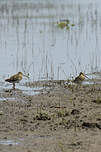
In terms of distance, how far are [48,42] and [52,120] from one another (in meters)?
9.15

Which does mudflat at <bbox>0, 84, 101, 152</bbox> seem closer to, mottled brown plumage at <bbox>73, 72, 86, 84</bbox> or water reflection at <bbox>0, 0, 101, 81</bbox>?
mottled brown plumage at <bbox>73, 72, 86, 84</bbox>

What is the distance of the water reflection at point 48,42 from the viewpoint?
13484 millimetres

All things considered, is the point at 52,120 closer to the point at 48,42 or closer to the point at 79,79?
the point at 79,79

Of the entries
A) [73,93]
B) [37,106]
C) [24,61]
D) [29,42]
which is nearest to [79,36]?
[29,42]

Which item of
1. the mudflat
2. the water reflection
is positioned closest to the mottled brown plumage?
the mudflat

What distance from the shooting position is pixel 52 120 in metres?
8.36

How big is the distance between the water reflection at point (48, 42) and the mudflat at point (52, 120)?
1.98 metres

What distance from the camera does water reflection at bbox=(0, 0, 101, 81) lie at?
44.2 feet

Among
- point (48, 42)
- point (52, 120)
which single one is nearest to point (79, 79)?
point (52, 120)

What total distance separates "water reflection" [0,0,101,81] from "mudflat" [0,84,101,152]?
1979 millimetres

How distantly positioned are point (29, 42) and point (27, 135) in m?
9.96

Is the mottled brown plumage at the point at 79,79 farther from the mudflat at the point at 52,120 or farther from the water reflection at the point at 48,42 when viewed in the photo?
the water reflection at the point at 48,42

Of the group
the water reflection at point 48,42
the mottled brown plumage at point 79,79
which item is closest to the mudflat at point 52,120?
the mottled brown plumage at point 79,79

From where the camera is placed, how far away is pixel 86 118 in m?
8.50
